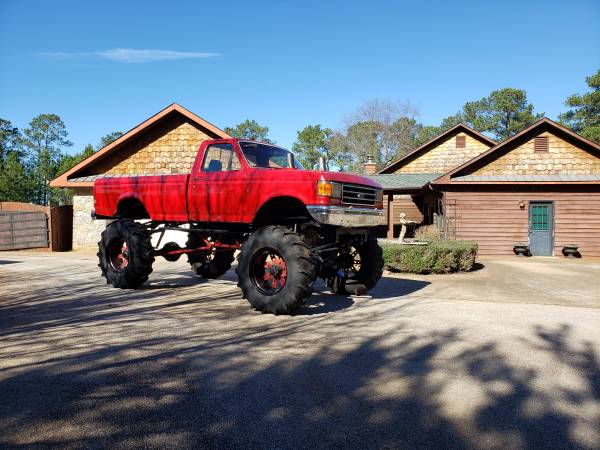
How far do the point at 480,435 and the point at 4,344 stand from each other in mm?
4564

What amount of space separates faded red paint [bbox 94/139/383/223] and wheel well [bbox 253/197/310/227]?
19cm

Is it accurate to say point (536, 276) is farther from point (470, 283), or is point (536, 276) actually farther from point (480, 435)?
point (480, 435)

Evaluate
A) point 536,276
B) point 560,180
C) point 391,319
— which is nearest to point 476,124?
point 560,180

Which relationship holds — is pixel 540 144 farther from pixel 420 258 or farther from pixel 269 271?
pixel 269 271

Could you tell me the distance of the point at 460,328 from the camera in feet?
18.6

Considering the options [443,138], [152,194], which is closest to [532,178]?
[443,138]

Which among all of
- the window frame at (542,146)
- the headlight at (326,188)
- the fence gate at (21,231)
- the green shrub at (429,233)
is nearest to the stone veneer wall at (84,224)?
the fence gate at (21,231)

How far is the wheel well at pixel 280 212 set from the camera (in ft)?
22.0

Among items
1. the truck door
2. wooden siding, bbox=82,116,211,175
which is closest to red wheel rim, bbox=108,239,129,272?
the truck door

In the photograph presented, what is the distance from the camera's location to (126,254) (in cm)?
844

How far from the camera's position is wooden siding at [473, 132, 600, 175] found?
1902cm

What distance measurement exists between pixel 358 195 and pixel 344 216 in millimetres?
594

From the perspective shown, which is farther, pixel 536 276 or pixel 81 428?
pixel 536 276

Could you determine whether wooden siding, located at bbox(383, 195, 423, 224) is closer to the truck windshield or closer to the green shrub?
the green shrub
